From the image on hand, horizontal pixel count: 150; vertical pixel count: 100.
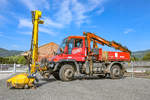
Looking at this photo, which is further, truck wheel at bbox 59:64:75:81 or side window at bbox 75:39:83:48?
side window at bbox 75:39:83:48

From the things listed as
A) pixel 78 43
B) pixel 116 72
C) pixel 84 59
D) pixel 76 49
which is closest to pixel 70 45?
pixel 76 49

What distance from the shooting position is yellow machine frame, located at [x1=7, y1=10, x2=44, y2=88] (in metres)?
6.89

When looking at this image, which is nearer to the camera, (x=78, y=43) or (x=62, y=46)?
(x=62, y=46)

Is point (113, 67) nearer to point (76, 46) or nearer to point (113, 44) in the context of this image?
point (113, 44)

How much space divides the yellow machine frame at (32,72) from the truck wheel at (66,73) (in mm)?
2109

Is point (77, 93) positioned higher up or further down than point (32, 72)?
further down

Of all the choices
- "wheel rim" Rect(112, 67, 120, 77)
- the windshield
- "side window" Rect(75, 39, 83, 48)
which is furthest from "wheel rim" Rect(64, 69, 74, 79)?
"wheel rim" Rect(112, 67, 120, 77)

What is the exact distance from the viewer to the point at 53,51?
11.0 m

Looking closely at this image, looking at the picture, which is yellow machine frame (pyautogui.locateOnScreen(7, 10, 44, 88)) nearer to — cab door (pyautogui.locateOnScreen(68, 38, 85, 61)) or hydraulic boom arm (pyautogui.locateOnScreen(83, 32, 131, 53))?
cab door (pyautogui.locateOnScreen(68, 38, 85, 61))

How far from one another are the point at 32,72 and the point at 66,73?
2620mm

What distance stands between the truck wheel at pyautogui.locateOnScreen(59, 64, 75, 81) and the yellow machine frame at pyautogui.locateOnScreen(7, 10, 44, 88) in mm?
2109

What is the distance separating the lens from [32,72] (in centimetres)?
779

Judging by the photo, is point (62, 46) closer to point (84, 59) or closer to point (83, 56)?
point (83, 56)

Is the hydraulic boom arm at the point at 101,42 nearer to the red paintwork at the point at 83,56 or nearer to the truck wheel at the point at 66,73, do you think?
the red paintwork at the point at 83,56
